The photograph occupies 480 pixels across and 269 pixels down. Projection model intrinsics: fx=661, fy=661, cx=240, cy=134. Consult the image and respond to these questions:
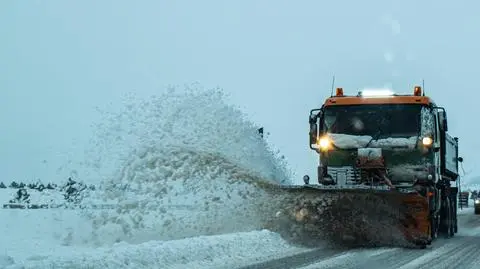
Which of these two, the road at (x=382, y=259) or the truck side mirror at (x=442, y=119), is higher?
the truck side mirror at (x=442, y=119)

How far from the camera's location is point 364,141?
12.0 m

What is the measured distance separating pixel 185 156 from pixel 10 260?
217 inches

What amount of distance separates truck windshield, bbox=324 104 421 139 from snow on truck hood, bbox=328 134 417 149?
95 millimetres

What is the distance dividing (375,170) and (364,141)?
0.57 meters

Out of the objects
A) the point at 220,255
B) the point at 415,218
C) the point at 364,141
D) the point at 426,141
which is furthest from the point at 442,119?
the point at 220,255

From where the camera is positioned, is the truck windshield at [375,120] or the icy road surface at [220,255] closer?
the icy road surface at [220,255]

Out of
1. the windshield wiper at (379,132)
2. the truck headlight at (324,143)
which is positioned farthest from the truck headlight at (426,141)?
the truck headlight at (324,143)

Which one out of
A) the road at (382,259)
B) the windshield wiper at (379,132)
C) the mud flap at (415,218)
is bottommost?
the road at (382,259)

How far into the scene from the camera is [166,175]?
12.2 meters

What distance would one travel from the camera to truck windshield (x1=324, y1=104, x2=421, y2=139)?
39.3ft

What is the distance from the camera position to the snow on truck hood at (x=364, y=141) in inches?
466

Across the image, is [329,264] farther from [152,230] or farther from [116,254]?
[152,230]

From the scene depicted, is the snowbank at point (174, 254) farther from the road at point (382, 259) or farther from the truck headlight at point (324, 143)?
the truck headlight at point (324, 143)

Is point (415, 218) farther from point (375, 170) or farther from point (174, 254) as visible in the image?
point (174, 254)
